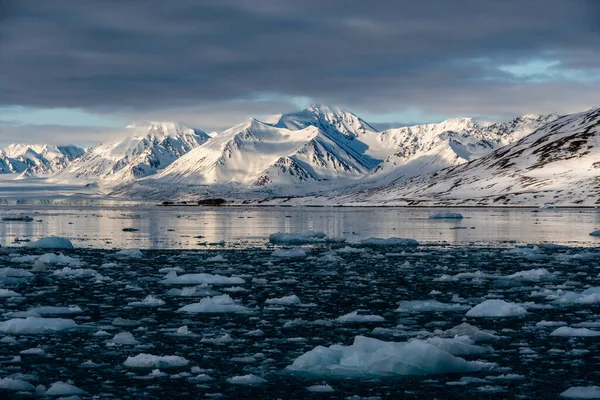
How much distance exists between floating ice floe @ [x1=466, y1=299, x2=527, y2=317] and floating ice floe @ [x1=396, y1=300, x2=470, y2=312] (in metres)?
1.05

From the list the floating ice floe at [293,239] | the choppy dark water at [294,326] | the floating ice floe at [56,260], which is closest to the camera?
the choppy dark water at [294,326]

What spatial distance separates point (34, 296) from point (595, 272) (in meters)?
22.3

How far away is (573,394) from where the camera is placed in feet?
46.5

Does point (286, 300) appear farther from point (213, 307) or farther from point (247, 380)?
point (247, 380)

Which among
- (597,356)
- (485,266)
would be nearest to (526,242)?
(485,266)

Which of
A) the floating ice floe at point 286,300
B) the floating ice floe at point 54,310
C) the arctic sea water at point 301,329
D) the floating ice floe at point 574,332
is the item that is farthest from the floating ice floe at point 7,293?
the floating ice floe at point 574,332

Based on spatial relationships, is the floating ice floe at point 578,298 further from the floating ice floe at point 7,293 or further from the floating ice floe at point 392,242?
the floating ice floe at point 392,242

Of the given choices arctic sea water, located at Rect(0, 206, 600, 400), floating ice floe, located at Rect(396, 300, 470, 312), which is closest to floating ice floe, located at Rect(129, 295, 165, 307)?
arctic sea water, located at Rect(0, 206, 600, 400)

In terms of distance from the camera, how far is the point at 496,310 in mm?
22766

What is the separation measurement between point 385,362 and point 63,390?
20.7 feet

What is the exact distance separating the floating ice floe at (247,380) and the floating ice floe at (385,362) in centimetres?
101

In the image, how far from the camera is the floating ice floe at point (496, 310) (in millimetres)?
22672

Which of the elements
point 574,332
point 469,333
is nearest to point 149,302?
point 469,333

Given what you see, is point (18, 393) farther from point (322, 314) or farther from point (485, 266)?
point (485, 266)
